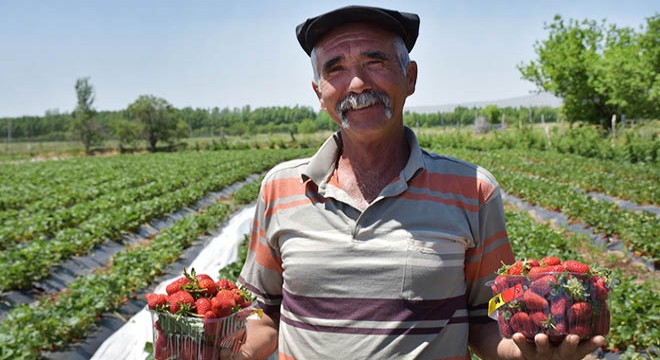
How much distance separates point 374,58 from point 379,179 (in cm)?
44

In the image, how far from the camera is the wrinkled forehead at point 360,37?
195 centimetres

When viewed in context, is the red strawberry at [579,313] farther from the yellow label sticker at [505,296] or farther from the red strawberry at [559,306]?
the yellow label sticker at [505,296]

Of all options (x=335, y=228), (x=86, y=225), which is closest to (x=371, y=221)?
(x=335, y=228)

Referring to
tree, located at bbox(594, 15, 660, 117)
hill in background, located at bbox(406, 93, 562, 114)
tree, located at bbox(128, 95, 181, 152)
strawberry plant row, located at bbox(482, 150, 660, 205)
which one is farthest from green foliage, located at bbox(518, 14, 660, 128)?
hill in background, located at bbox(406, 93, 562, 114)

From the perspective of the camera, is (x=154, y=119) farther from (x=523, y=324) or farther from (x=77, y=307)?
(x=523, y=324)

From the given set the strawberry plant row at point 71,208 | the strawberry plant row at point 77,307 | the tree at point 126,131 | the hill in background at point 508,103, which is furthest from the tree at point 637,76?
the hill in background at point 508,103

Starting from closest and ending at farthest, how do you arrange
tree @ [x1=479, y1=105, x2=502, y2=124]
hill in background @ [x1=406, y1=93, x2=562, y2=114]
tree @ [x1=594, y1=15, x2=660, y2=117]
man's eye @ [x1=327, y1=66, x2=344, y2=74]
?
man's eye @ [x1=327, y1=66, x2=344, y2=74] → tree @ [x1=594, y1=15, x2=660, y2=117] → tree @ [x1=479, y1=105, x2=502, y2=124] → hill in background @ [x1=406, y1=93, x2=562, y2=114]

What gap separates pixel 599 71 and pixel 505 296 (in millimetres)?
37328

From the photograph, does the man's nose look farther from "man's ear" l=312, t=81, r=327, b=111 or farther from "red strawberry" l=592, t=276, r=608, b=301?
"red strawberry" l=592, t=276, r=608, b=301

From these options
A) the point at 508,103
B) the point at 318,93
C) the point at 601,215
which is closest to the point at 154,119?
the point at 601,215

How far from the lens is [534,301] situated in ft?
5.32

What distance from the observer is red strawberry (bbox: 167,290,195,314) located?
1754 mm

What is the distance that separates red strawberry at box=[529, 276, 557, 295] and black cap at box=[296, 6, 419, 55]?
3.12 feet

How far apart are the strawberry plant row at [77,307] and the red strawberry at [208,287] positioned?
392 centimetres
